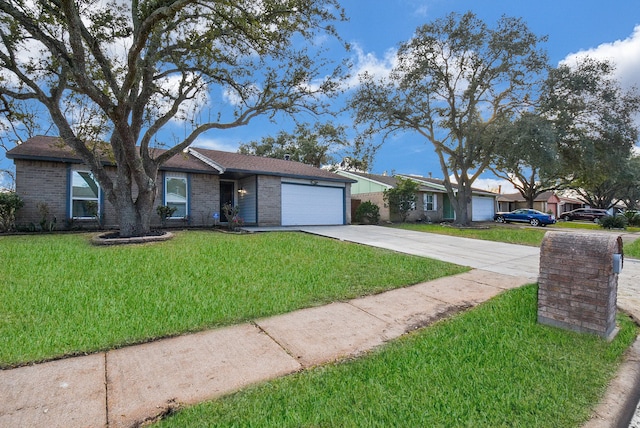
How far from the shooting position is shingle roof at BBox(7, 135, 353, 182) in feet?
35.8

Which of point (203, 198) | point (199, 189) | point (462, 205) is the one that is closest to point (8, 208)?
point (199, 189)

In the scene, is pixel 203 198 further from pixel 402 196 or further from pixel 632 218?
pixel 632 218

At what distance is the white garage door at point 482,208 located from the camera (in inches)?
1142

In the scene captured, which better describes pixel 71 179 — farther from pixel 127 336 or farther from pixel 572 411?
pixel 572 411

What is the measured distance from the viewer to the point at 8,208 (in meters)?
9.98

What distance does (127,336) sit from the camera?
10.3 ft

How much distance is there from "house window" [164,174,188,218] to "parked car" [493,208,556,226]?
2667cm

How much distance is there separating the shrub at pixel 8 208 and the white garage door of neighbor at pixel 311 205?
10.0 metres

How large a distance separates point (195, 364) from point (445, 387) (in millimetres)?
2138

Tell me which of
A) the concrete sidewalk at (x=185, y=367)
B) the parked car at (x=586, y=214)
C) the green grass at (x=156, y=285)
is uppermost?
the parked car at (x=586, y=214)

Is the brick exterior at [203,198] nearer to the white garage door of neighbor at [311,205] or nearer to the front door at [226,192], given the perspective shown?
the front door at [226,192]

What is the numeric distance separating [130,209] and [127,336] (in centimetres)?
774

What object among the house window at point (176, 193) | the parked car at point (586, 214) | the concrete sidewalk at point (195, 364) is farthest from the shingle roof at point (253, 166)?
the parked car at point (586, 214)

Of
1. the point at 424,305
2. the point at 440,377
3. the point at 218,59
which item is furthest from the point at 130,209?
the point at 440,377
